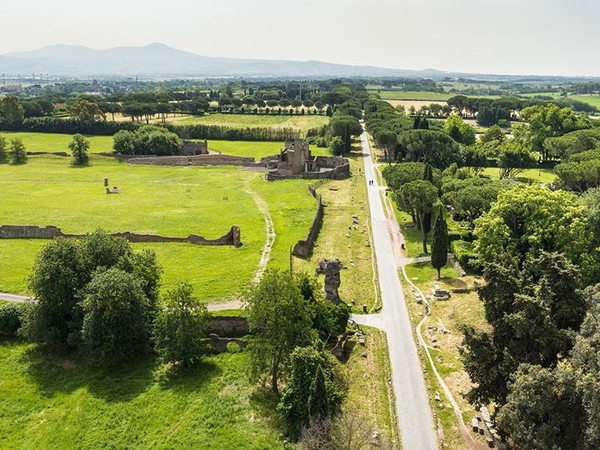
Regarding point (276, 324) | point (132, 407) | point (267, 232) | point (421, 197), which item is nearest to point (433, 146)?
point (421, 197)

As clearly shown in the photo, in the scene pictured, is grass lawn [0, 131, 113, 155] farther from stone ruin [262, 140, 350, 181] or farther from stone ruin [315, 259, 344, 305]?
stone ruin [315, 259, 344, 305]

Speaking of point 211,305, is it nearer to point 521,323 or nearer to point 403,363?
point 403,363

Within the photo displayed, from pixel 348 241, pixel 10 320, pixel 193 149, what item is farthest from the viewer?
pixel 193 149

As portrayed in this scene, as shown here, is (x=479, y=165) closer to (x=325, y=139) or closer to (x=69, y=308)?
(x=325, y=139)

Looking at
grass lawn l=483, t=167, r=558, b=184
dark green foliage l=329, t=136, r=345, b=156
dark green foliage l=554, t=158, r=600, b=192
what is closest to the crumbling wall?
dark green foliage l=554, t=158, r=600, b=192

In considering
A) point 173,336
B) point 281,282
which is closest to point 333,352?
point 281,282
